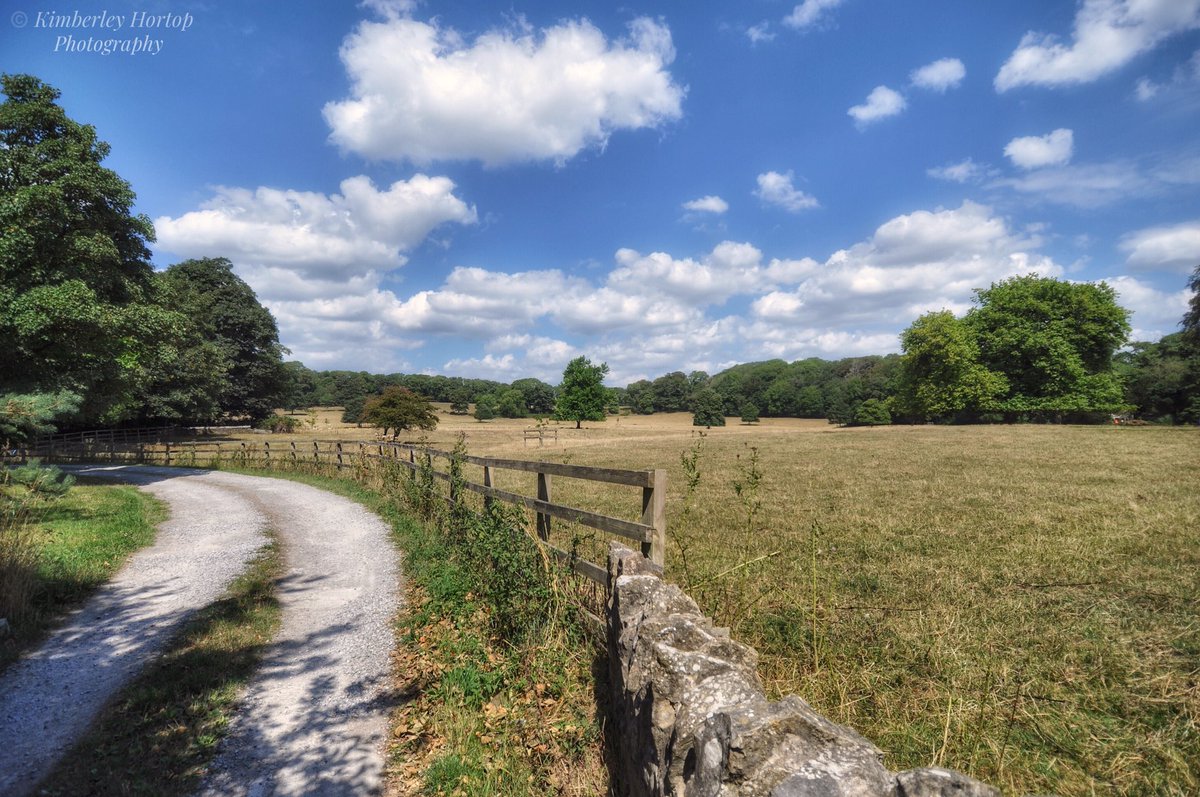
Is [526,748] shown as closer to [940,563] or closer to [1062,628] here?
[1062,628]

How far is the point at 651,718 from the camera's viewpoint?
272 centimetres

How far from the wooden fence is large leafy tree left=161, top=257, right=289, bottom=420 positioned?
1444 centimetres

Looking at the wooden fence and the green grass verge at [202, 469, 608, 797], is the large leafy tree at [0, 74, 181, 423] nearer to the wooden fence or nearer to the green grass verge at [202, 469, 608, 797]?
the wooden fence

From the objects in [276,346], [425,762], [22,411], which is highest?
[276,346]

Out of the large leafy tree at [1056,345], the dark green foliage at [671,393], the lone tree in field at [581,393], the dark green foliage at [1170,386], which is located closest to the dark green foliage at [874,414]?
the large leafy tree at [1056,345]

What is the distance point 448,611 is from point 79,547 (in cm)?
719

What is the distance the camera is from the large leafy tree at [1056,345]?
47719 millimetres

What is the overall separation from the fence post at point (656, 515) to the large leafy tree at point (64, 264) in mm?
18533

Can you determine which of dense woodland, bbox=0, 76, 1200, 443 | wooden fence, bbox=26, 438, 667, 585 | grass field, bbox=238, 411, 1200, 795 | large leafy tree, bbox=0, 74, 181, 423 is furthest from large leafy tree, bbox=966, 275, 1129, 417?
large leafy tree, bbox=0, 74, 181, 423

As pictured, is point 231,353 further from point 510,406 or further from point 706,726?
point 510,406

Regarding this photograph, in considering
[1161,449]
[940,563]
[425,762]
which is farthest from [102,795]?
[1161,449]

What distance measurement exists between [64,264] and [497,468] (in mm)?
17004

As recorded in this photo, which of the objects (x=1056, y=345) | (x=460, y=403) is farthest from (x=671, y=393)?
(x=1056, y=345)

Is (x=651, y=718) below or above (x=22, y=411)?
below
